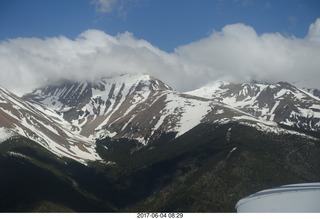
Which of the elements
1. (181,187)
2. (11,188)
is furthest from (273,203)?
(181,187)

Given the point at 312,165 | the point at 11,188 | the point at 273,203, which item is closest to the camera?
the point at 273,203

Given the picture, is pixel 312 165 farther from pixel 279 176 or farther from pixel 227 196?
pixel 227 196

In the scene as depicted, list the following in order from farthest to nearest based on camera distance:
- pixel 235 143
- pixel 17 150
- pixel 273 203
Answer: pixel 17 150 < pixel 235 143 < pixel 273 203

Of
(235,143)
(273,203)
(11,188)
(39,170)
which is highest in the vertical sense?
(235,143)

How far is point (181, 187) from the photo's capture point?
16162 centimetres

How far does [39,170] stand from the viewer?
527 feet

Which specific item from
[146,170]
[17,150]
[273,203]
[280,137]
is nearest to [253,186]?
[280,137]

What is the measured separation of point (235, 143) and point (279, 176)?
28.1 meters

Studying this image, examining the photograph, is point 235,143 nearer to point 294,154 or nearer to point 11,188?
point 294,154

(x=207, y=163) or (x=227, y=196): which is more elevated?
(x=207, y=163)

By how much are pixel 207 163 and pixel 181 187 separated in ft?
38.5

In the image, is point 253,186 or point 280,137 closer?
point 253,186

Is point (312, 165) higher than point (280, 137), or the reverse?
point (280, 137)

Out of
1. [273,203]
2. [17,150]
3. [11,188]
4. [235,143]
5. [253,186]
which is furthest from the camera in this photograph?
[17,150]
